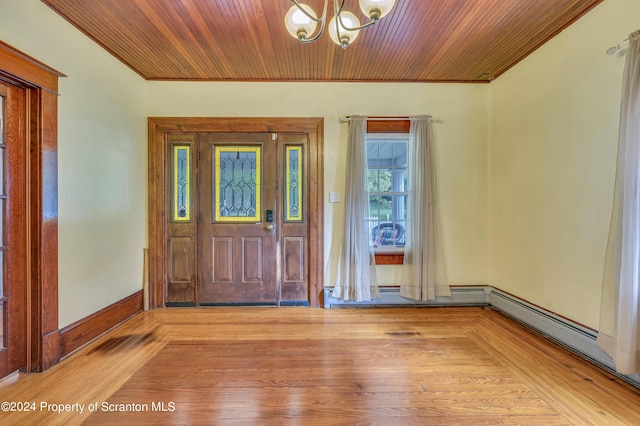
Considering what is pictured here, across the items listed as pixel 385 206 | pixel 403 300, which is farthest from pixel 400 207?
pixel 403 300

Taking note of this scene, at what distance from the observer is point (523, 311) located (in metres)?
2.77

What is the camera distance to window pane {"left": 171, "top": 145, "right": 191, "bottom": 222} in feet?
10.7

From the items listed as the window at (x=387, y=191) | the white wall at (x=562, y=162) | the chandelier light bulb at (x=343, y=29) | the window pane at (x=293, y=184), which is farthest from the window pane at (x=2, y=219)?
the white wall at (x=562, y=162)

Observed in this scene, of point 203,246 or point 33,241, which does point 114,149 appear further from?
point 203,246

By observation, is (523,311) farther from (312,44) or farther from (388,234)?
(312,44)

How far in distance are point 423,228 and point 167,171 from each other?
3.08 m

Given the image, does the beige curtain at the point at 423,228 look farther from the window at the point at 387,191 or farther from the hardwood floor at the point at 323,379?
the hardwood floor at the point at 323,379

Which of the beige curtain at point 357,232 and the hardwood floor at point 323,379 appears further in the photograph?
the beige curtain at point 357,232

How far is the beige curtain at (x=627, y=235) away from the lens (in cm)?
165

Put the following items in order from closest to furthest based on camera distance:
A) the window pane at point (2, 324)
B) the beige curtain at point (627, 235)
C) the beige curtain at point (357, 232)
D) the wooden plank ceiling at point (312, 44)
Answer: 1. the beige curtain at point (627, 235)
2. the window pane at point (2, 324)
3. the wooden plank ceiling at point (312, 44)
4. the beige curtain at point (357, 232)

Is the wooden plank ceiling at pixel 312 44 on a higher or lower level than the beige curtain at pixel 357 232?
higher

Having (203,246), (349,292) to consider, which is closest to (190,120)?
(203,246)

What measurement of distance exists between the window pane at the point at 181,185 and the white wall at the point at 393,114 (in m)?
0.46

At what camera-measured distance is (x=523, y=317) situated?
9.10ft
